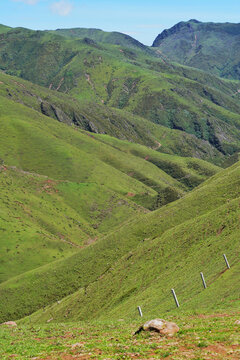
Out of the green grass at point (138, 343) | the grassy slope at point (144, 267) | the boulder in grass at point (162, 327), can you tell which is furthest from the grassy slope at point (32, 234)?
the boulder in grass at point (162, 327)

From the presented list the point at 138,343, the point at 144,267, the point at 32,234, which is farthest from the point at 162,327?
the point at 32,234

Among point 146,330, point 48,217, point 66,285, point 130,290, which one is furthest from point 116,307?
point 48,217

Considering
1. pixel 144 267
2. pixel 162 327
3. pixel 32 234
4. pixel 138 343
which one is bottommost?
pixel 138 343

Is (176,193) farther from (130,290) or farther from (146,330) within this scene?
(146,330)

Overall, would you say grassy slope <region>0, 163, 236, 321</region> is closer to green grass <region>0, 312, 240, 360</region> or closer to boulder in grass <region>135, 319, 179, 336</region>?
green grass <region>0, 312, 240, 360</region>

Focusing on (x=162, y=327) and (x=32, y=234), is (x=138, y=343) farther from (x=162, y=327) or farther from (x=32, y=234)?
(x=32, y=234)

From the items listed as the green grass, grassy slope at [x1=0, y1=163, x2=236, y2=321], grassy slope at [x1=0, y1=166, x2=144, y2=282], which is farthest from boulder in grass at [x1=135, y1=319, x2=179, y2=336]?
grassy slope at [x1=0, y1=166, x2=144, y2=282]

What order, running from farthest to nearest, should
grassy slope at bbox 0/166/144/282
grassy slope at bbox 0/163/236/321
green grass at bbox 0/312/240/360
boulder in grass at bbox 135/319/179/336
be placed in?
1. grassy slope at bbox 0/166/144/282
2. grassy slope at bbox 0/163/236/321
3. boulder in grass at bbox 135/319/179/336
4. green grass at bbox 0/312/240/360

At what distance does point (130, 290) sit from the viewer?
5666cm

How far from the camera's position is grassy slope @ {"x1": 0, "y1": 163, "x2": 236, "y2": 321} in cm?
4741

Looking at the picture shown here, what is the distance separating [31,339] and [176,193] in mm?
148269

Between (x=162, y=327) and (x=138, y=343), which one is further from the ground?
(x=162, y=327)

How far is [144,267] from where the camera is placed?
62.5m

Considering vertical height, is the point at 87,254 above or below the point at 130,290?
above
